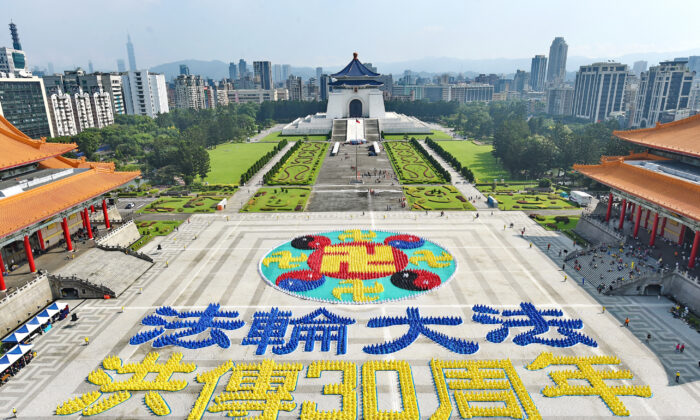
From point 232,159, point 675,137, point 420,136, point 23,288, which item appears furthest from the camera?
point 420,136

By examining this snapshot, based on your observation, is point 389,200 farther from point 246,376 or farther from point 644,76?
point 644,76

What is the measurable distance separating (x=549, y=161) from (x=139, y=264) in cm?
8203

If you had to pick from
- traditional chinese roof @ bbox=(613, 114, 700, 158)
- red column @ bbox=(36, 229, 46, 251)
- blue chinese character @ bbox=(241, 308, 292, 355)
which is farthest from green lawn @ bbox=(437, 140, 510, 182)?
red column @ bbox=(36, 229, 46, 251)

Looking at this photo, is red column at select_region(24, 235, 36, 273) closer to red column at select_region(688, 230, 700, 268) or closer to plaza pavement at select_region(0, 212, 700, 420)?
plaza pavement at select_region(0, 212, 700, 420)

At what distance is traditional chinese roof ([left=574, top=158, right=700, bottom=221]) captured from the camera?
4189cm

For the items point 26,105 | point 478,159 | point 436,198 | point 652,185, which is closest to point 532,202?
point 436,198

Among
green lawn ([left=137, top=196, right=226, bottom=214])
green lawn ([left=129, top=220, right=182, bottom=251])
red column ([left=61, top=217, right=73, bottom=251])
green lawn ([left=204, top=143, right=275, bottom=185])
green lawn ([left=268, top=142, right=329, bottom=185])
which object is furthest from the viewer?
green lawn ([left=204, top=143, right=275, bottom=185])

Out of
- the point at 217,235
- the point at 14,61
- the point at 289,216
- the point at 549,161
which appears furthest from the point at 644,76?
the point at 14,61

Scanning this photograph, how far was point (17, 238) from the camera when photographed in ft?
133

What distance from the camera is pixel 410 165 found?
10162cm

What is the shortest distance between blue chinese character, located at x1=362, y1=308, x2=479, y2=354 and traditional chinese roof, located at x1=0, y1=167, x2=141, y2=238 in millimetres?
34388

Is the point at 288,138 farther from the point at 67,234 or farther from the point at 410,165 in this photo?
the point at 67,234

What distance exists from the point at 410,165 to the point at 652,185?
57944mm

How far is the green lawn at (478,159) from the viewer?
95438 millimetres
